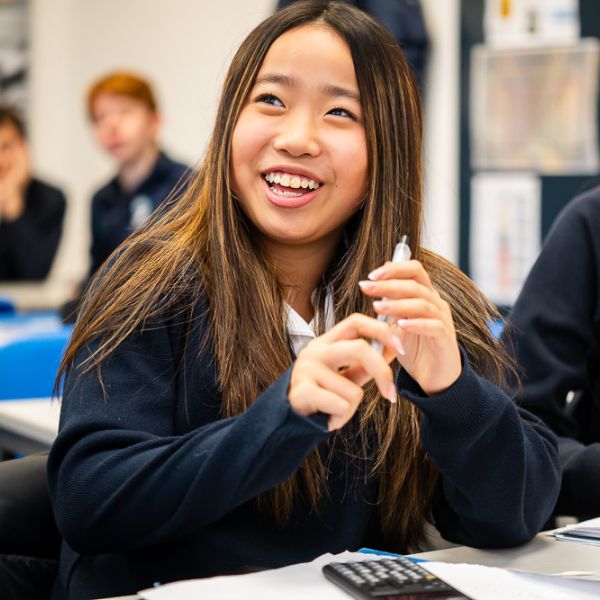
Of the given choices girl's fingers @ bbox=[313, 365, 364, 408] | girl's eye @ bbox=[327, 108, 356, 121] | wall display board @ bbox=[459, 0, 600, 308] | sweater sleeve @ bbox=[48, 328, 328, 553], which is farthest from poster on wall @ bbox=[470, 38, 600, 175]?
girl's fingers @ bbox=[313, 365, 364, 408]

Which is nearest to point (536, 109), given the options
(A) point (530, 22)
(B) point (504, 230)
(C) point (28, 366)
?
(A) point (530, 22)

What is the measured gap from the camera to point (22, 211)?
5.48 m

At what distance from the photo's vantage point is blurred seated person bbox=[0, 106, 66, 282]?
540 cm

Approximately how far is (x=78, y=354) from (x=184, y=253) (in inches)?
7.2

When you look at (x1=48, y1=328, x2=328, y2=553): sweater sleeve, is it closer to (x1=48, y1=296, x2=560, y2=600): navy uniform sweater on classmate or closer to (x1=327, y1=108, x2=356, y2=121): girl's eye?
(x1=48, y1=296, x2=560, y2=600): navy uniform sweater on classmate

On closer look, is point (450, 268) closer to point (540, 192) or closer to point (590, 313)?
point (590, 313)

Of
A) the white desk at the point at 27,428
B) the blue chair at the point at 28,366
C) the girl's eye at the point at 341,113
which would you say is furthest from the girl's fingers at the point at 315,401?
the blue chair at the point at 28,366

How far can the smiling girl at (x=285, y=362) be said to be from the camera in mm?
1062

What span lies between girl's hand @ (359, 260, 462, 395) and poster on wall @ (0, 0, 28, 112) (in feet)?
17.7

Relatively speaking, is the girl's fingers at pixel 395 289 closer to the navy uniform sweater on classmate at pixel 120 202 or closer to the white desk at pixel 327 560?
the white desk at pixel 327 560

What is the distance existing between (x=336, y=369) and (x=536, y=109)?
3.37m

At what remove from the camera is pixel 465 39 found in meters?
4.25

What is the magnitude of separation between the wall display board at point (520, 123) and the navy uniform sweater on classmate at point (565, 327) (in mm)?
2440

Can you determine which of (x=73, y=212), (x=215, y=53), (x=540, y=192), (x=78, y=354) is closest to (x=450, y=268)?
(x=78, y=354)
